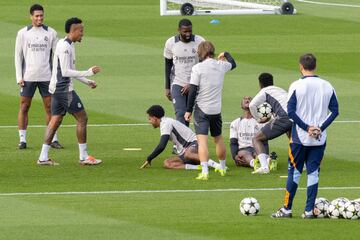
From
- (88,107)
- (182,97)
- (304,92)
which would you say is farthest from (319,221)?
(88,107)

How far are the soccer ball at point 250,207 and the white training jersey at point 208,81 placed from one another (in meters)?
3.36

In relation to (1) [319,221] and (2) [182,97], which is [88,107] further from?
(1) [319,221]

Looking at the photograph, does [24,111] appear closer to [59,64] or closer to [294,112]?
[59,64]

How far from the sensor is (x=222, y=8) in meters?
47.5

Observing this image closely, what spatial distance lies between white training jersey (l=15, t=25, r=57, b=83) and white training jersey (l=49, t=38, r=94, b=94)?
1824 mm

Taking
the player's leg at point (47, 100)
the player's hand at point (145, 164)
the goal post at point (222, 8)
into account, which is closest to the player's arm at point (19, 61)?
the player's leg at point (47, 100)

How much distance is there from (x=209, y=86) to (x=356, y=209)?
13.6 feet

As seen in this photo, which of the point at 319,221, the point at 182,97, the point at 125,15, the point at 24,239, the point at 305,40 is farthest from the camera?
the point at 125,15

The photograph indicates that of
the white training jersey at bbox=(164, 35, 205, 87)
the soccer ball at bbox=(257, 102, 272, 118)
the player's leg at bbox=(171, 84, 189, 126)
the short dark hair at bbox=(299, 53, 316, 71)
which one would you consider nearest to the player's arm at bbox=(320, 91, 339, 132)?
the short dark hair at bbox=(299, 53, 316, 71)

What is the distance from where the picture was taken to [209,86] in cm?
2047

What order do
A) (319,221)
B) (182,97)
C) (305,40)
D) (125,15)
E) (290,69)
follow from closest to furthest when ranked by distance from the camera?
(319,221) → (182,97) → (290,69) → (305,40) → (125,15)

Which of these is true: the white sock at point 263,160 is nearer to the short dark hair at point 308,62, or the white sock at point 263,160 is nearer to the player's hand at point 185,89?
the player's hand at point 185,89

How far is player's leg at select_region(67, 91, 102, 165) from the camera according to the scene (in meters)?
21.7

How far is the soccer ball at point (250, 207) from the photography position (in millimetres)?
17344
